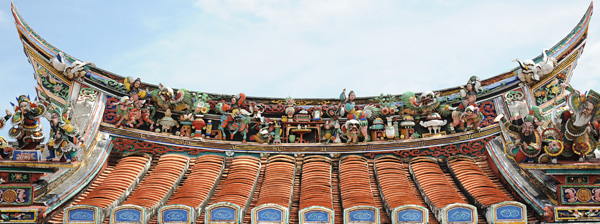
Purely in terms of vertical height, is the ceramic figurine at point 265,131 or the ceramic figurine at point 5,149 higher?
the ceramic figurine at point 265,131

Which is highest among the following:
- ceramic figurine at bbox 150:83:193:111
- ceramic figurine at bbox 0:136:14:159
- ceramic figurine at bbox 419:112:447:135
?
ceramic figurine at bbox 150:83:193:111

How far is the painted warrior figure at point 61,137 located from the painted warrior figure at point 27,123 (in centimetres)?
34

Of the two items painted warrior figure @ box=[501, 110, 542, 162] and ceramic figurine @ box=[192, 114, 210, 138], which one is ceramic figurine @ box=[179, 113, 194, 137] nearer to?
ceramic figurine @ box=[192, 114, 210, 138]

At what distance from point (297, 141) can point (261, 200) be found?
2.98 metres

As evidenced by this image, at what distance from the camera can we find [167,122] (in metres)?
13.8

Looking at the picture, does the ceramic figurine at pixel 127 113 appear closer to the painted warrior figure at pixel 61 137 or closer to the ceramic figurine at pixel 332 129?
the painted warrior figure at pixel 61 137

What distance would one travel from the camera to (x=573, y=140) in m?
11.0

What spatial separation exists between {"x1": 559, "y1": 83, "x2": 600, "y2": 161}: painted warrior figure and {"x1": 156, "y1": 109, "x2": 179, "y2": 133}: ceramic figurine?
24.7 ft

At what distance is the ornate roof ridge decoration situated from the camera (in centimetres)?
1379

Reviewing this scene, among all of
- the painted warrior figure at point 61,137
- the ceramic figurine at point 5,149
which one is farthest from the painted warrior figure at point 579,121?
the ceramic figurine at point 5,149

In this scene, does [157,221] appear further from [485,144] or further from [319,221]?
[485,144]

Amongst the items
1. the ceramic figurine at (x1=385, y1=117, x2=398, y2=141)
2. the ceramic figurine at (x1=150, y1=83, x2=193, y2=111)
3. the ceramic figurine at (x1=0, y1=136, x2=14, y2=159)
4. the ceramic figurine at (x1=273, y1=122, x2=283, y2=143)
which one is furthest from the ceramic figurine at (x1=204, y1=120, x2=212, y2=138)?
the ceramic figurine at (x1=0, y1=136, x2=14, y2=159)

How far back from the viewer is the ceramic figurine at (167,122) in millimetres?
13773

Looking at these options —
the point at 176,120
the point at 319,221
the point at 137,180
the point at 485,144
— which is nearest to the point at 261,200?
the point at 319,221
